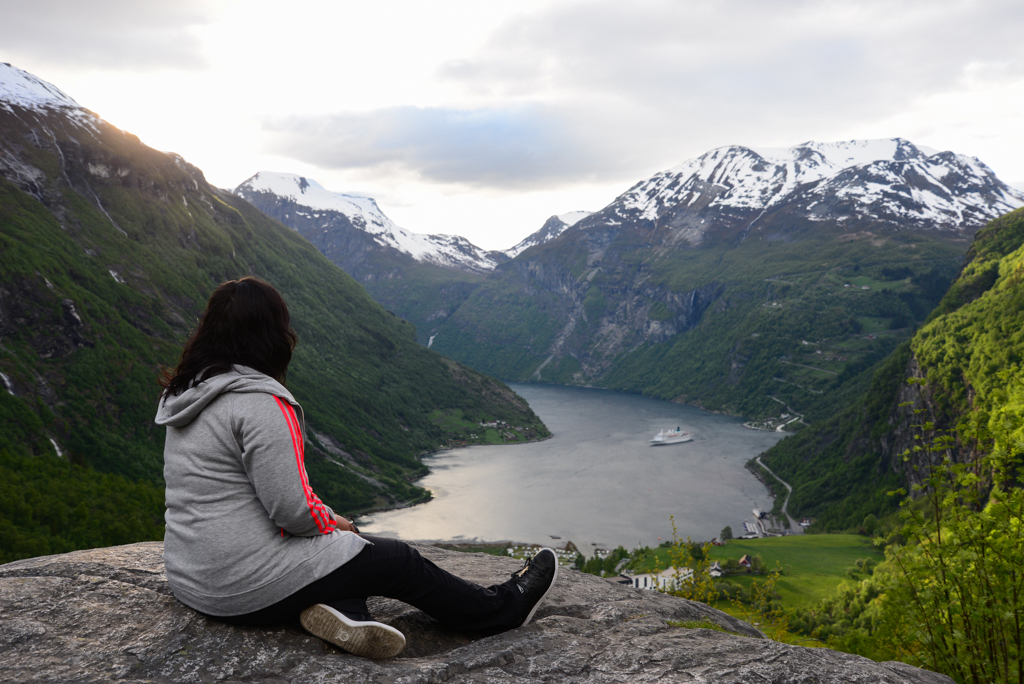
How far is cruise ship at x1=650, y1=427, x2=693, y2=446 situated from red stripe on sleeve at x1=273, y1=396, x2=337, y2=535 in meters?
130

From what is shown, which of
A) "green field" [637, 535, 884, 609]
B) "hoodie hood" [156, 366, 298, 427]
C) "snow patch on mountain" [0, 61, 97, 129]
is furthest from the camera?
"snow patch on mountain" [0, 61, 97, 129]

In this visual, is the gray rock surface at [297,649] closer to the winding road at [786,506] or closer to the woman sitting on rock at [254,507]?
the woman sitting on rock at [254,507]

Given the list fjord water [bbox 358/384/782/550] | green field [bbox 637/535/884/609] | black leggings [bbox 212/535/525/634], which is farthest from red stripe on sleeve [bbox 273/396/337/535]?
fjord water [bbox 358/384/782/550]

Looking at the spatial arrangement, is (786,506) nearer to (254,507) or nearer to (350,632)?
(350,632)

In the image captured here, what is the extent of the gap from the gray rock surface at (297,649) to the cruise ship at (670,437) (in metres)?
129

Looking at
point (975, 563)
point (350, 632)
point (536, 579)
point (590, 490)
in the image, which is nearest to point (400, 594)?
point (350, 632)

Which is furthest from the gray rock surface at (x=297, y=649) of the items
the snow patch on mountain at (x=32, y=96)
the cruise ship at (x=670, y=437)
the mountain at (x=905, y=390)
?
the snow patch on mountain at (x=32, y=96)

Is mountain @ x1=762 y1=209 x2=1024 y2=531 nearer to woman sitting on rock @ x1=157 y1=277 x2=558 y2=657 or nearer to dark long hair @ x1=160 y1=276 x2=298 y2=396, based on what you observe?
woman sitting on rock @ x1=157 y1=277 x2=558 y2=657

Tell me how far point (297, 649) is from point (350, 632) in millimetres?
319

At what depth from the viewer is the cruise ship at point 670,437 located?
13025 centimetres

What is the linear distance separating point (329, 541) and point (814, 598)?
61854 millimetres

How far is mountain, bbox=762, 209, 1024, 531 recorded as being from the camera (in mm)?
79125

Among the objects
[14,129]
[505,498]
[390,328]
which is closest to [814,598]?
[505,498]

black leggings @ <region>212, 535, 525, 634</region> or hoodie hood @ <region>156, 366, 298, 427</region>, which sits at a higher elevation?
hoodie hood @ <region>156, 366, 298, 427</region>
